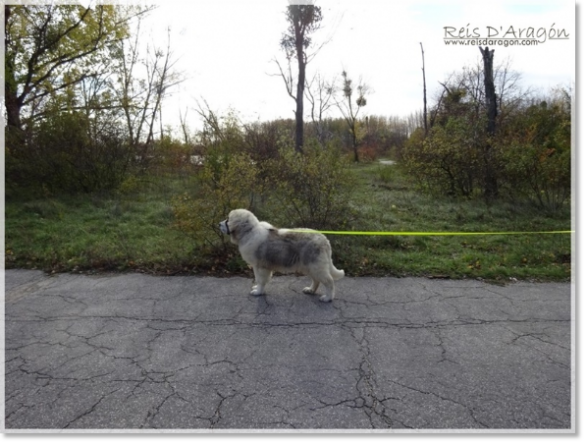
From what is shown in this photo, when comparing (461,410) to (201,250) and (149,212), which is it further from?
(149,212)

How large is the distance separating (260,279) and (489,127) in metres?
12.5

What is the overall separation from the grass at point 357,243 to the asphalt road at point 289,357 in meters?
0.70

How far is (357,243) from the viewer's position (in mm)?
7312

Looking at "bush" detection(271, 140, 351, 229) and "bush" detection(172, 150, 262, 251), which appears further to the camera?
"bush" detection(271, 140, 351, 229)

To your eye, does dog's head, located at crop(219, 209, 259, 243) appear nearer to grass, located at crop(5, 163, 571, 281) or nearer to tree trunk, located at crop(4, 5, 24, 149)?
grass, located at crop(5, 163, 571, 281)

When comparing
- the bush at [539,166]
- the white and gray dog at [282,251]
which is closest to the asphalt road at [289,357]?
the white and gray dog at [282,251]

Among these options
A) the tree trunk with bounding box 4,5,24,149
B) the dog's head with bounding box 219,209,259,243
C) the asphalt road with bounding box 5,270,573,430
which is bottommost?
the asphalt road with bounding box 5,270,573,430

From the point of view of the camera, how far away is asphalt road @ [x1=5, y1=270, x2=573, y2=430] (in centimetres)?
275

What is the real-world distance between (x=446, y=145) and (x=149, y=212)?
11409 mm

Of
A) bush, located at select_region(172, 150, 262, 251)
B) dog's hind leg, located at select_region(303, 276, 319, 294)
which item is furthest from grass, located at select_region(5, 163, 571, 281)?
dog's hind leg, located at select_region(303, 276, 319, 294)

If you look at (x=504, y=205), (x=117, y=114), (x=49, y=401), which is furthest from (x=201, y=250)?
(x=117, y=114)

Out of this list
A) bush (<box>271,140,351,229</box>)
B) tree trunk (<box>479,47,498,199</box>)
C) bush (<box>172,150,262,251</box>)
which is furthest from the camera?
tree trunk (<box>479,47,498,199</box>)

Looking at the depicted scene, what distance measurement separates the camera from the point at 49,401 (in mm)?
2916

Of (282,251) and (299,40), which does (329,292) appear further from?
(299,40)
